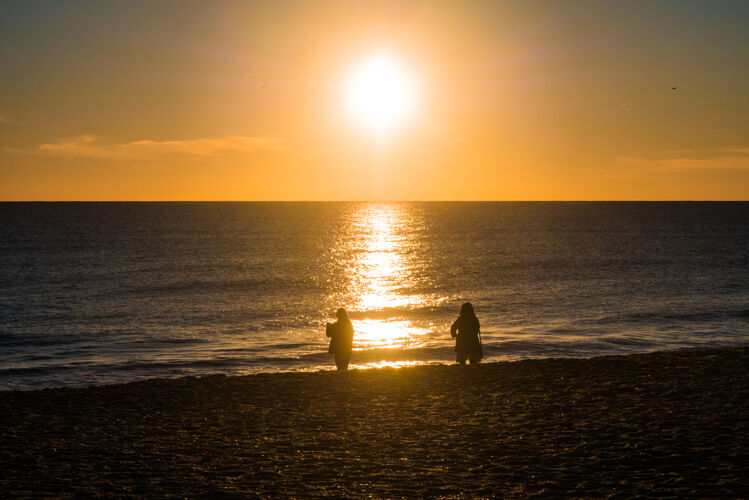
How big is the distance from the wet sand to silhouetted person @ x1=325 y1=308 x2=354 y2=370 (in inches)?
73.6

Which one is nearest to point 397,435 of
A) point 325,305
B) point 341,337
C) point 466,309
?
point 466,309

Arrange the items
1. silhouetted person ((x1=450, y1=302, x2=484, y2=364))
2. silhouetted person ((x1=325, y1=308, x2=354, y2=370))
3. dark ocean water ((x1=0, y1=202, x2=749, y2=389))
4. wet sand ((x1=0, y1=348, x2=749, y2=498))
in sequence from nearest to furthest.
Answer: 1. wet sand ((x1=0, y1=348, x2=749, y2=498))
2. silhouetted person ((x1=450, y1=302, x2=484, y2=364))
3. silhouetted person ((x1=325, y1=308, x2=354, y2=370))
4. dark ocean water ((x1=0, y1=202, x2=749, y2=389))

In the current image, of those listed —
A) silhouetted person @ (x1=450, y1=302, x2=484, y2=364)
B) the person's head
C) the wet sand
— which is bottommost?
the wet sand

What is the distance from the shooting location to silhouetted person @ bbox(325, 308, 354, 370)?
1703 cm

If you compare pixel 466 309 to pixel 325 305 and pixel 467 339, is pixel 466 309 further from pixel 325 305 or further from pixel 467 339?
pixel 325 305

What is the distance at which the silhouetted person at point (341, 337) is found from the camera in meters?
17.0

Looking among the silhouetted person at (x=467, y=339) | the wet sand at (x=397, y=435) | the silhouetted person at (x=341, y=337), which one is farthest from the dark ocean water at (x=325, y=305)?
the wet sand at (x=397, y=435)

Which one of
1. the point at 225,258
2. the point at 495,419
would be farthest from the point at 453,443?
the point at 225,258

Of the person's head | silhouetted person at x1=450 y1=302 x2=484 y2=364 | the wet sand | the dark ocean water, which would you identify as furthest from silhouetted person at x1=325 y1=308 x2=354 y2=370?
the dark ocean water

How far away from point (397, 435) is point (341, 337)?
6.91 m

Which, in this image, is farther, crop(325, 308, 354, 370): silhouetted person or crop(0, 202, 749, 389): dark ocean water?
crop(0, 202, 749, 389): dark ocean water

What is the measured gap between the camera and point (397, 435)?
10461 mm

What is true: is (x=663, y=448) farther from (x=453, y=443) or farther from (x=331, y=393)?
(x=331, y=393)

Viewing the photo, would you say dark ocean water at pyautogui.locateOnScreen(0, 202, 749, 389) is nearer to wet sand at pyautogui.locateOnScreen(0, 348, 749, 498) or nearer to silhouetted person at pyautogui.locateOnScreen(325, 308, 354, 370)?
silhouetted person at pyautogui.locateOnScreen(325, 308, 354, 370)
